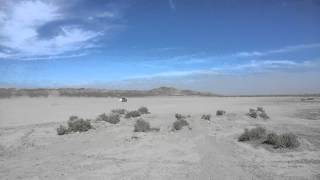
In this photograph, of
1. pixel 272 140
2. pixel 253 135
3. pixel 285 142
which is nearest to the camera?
pixel 285 142

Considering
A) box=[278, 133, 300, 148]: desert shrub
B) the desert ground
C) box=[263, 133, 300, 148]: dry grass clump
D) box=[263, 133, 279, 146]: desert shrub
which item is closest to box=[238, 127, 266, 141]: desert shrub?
the desert ground

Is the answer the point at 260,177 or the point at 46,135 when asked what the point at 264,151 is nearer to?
the point at 260,177

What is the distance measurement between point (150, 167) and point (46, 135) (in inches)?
418

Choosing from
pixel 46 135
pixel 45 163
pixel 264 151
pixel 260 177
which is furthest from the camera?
pixel 46 135

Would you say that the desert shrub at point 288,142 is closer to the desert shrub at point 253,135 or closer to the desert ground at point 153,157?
the desert ground at point 153,157

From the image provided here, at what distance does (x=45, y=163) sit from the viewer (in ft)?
43.7

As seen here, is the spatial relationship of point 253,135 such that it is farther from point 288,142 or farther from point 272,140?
point 288,142

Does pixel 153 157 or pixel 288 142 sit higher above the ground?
pixel 288 142

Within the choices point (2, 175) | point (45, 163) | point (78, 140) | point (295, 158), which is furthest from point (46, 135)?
point (295, 158)

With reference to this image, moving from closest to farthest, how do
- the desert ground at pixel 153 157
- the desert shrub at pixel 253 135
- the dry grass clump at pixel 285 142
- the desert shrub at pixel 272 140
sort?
the desert ground at pixel 153 157, the dry grass clump at pixel 285 142, the desert shrub at pixel 272 140, the desert shrub at pixel 253 135

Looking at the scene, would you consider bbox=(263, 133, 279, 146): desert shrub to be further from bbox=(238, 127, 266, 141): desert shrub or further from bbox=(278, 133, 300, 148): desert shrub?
bbox=(238, 127, 266, 141): desert shrub

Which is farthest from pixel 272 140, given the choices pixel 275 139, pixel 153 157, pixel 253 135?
pixel 153 157

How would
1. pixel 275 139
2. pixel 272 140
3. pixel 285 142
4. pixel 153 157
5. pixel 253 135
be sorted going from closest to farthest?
1. pixel 153 157
2. pixel 285 142
3. pixel 275 139
4. pixel 272 140
5. pixel 253 135

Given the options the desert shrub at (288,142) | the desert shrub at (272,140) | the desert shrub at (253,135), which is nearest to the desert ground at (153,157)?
the desert shrub at (288,142)
